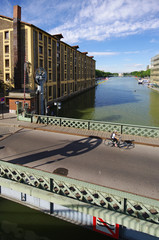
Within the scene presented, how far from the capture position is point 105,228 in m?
7.93

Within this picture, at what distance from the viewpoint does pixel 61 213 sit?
28.5ft

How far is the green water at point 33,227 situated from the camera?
8922 mm

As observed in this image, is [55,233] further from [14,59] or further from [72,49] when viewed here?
[72,49]

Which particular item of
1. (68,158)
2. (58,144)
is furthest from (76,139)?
(68,158)

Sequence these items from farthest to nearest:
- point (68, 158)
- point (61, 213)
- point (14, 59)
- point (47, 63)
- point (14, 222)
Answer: point (47, 63)
point (14, 59)
point (68, 158)
point (14, 222)
point (61, 213)

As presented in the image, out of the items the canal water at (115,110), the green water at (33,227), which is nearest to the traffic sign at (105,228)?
the green water at (33,227)

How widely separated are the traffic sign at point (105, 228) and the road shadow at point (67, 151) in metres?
4.79

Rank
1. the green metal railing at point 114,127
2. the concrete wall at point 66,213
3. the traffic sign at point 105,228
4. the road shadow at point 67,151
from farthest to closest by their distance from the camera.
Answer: the green metal railing at point 114,127, the road shadow at point 67,151, the traffic sign at point 105,228, the concrete wall at point 66,213

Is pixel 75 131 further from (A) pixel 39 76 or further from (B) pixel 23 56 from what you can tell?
(B) pixel 23 56

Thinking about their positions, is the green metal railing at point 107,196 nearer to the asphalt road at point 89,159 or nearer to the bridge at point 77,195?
the bridge at point 77,195

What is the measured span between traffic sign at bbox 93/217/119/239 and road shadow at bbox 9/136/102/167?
479 cm

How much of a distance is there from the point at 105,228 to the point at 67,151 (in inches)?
250

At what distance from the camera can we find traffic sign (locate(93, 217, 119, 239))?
7809 millimetres

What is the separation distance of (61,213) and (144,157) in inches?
274
